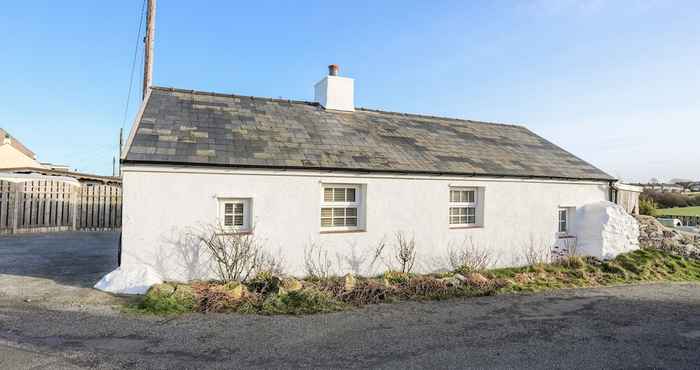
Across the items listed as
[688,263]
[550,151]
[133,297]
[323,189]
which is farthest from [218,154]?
[688,263]

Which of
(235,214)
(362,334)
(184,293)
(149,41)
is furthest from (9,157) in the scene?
(362,334)

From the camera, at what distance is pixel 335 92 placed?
13461 millimetres

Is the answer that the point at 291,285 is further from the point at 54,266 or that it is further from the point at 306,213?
the point at 54,266

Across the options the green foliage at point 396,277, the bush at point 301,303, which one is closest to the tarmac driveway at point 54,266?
the bush at point 301,303

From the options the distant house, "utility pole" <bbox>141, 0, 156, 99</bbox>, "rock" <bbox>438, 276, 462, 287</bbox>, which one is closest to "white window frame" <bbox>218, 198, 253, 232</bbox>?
"rock" <bbox>438, 276, 462, 287</bbox>

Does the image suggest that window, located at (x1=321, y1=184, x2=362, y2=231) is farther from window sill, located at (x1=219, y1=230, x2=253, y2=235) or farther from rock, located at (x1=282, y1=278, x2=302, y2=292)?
rock, located at (x1=282, y1=278, x2=302, y2=292)

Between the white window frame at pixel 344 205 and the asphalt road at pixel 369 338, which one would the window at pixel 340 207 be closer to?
the white window frame at pixel 344 205

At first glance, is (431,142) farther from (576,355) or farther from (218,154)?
(576,355)

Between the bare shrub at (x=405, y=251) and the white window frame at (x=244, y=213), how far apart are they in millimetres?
3693

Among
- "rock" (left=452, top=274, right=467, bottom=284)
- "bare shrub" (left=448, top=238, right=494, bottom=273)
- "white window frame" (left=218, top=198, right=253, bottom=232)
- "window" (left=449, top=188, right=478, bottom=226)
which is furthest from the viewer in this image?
"window" (left=449, top=188, right=478, bottom=226)

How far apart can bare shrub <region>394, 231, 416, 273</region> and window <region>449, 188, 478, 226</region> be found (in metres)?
1.63

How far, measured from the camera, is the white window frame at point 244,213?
8.63m

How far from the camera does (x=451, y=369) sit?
4.74m

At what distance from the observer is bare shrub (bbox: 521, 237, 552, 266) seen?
11781 mm
